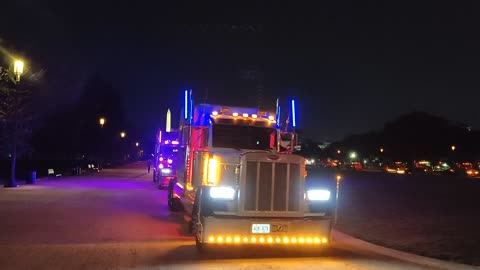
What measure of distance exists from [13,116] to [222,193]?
24161mm

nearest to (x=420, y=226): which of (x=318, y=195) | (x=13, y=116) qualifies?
(x=318, y=195)

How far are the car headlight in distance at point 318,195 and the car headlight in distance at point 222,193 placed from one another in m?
1.62

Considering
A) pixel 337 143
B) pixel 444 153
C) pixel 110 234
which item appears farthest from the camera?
pixel 337 143

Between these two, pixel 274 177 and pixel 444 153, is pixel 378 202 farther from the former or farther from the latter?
pixel 444 153

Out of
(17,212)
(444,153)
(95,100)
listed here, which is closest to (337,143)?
(444,153)

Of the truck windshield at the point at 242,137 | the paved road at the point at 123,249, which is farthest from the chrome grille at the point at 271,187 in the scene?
the truck windshield at the point at 242,137

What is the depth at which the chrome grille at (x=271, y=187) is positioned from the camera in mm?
10859

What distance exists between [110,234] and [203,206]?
3.98 m

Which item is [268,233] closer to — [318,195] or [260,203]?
[260,203]

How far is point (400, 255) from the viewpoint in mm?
11539

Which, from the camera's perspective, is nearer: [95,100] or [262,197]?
[262,197]

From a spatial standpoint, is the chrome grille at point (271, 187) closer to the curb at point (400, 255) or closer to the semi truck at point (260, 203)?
the semi truck at point (260, 203)

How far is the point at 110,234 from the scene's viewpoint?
1355 centimetres

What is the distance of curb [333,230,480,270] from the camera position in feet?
33.9
